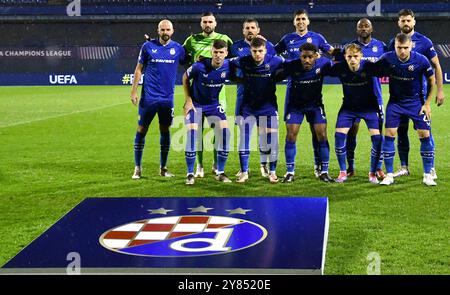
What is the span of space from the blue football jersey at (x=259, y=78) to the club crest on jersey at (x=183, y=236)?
2.56m

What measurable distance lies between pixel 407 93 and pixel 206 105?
2.23 m

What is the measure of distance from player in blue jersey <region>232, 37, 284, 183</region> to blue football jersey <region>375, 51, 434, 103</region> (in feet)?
3.83

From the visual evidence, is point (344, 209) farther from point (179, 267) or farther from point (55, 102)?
point (55, 102)

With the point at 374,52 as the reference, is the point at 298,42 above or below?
above

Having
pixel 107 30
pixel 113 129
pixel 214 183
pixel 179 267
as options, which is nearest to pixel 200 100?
pixel 214 183

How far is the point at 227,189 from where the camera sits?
23.3ft

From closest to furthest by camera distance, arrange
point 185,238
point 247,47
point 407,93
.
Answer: point 185,238 < point 407,93 < point 247,47

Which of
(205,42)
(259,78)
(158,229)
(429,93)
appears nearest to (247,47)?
(205,42)

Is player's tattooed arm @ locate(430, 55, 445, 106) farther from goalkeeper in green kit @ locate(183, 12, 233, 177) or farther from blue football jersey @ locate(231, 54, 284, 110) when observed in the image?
goalkeeper in green kit @ locate(183, 12, 233, 177)

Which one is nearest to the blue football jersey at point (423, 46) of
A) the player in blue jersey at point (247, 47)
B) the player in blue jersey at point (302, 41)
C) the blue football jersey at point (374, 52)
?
the blue football jersey at point (374, 52)

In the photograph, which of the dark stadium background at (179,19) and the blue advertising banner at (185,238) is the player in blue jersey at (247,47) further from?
the dark stadium background at (179,19)

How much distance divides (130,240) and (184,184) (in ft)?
9.47

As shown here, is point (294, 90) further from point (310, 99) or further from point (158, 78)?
point (158, 78)
